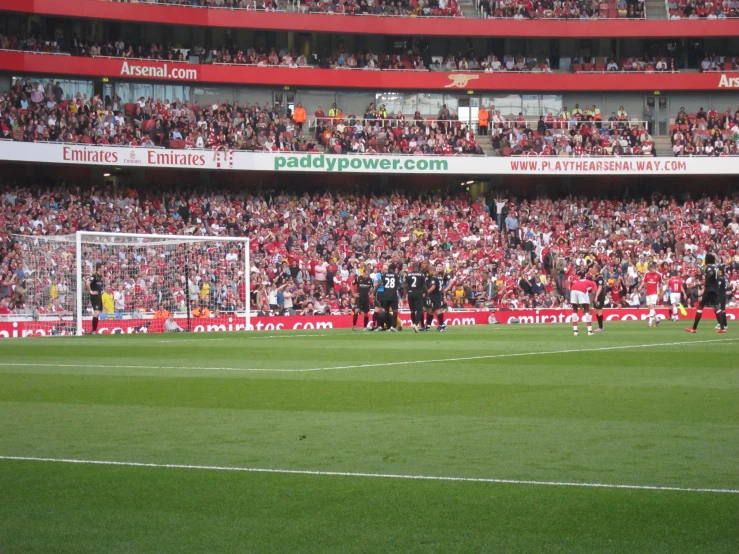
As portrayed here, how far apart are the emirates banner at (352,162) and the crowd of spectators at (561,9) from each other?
802 centimetres

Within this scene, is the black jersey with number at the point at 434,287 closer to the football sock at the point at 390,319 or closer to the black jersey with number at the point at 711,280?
the football sock at the point at 390,319

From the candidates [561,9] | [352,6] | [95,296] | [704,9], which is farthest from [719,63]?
[95,296]

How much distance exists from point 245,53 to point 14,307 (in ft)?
74.3

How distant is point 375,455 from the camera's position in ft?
28.6

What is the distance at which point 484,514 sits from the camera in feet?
21.3

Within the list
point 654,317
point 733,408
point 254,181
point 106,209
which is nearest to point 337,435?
point 733,408

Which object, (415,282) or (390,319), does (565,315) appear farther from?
(415,282)

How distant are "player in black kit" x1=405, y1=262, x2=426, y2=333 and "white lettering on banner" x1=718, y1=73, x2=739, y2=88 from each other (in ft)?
93.5

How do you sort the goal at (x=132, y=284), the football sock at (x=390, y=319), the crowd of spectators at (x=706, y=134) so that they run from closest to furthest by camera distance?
1. the football sock at (x=390, y=319)
2. the goal at (x=132, y=284)
3. the crowd of spectators at (x=706, y=134)

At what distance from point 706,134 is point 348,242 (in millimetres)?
18940

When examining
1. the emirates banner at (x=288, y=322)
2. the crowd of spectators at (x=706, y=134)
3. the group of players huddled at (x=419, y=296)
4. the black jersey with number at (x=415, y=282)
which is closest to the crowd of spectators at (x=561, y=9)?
the crowd of spectators at (x=706, y=134)

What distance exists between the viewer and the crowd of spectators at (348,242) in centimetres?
3372

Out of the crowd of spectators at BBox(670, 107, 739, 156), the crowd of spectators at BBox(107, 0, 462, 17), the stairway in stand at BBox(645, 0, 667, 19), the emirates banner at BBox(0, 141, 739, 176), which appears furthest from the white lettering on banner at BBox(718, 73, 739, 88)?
the crowd of spectators at BBox(107, 0, 462, 17)

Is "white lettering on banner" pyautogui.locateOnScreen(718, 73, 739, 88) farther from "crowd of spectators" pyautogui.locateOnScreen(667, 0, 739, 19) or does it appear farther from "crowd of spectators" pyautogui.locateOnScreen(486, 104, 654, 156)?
"crowd of spectators" pyautogui.locateOnScreen(486, 104, 654, 156)
